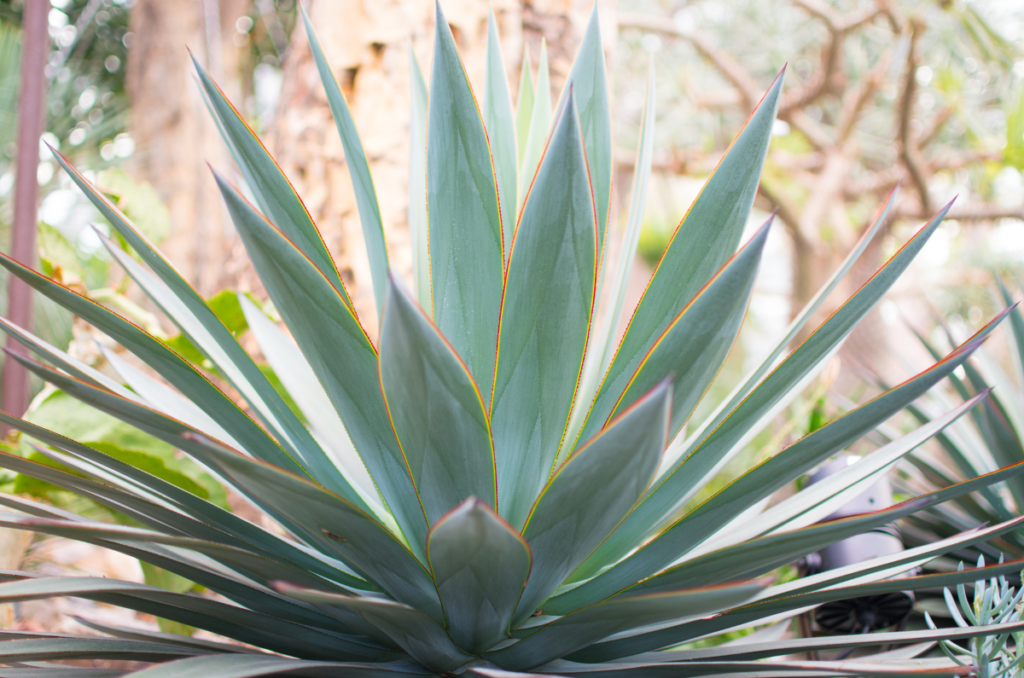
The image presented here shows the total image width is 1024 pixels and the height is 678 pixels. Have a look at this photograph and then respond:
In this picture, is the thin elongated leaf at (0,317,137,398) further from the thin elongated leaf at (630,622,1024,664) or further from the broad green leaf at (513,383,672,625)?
the thin elongated leaf at (630,622,1024,664)

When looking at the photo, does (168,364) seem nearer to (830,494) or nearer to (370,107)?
(830,494)

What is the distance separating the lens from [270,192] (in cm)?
54

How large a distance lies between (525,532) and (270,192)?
14.4 inches

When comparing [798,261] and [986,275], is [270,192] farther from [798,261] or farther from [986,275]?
[986,275]

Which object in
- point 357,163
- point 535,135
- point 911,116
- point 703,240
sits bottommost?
point 703,240

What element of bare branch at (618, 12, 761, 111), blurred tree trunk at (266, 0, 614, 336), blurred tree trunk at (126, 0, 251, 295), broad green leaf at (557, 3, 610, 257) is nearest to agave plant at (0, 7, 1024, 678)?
broad green leaf at (557, 3, 610, 257)

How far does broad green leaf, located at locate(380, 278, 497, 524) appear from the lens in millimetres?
368

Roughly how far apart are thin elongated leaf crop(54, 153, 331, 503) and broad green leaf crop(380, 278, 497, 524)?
0.53ft

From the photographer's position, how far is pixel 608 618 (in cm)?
42

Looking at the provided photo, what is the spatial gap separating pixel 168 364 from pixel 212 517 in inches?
5.5

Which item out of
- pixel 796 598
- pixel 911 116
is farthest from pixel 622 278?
pixel 911 116

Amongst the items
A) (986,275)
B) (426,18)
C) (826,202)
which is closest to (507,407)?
(426,18)

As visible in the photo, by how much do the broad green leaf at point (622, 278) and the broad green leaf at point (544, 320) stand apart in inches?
4.8

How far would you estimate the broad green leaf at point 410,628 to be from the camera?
1.24 feet
